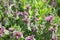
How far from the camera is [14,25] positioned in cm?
272

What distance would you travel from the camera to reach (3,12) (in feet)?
9.40

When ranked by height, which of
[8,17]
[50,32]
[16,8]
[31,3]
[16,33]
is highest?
[31,3]

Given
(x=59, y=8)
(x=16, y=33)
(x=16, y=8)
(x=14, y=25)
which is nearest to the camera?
(x=16, y=33)

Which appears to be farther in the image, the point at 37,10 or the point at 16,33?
the point at 37,10

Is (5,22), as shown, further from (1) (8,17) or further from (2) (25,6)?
(2) (25,6)

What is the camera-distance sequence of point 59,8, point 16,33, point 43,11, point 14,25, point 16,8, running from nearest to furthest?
point 16,33 < point 14,25 < point 16,8 < point 43,11 < point 59,8

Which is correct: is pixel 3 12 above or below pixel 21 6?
below

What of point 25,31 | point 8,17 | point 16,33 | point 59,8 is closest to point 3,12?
point 8,17

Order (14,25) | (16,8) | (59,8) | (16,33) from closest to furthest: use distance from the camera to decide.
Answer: (16,33), (14,25), (16,8), (59,8)

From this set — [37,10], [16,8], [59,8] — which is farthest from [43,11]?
[59,8]

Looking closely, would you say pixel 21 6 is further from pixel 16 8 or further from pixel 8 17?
pixel 8 17

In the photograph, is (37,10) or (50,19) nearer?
(50,19)

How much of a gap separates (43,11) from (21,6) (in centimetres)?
32

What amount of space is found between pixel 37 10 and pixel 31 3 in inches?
10.4
